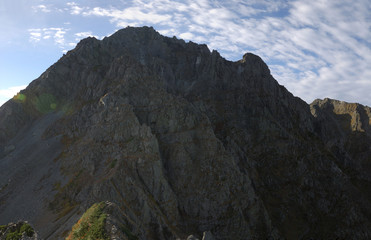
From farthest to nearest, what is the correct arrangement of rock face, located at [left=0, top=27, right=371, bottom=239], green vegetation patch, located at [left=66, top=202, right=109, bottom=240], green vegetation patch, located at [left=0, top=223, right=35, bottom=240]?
rock face, located at [left=0, top=27, right=371, bottom=239] → green vegetation patch, located at [left=0, top=223, right=35, bottom=240] → green vegetation patch, located at [left=66, top=202, right=109, bottom=240]

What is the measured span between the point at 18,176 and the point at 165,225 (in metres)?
49.9

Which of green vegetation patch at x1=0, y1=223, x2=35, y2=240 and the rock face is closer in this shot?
green vegetation patch at x1=0, y1=223, x2=35, y2=240

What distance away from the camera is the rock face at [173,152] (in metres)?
72.1

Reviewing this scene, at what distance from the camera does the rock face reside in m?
72.1

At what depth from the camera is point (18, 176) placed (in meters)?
85.2

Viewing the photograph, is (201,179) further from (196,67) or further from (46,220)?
(196,67)

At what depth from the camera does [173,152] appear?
281 ft

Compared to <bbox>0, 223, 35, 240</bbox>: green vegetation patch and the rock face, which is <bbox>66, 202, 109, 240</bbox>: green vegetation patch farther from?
the rock face

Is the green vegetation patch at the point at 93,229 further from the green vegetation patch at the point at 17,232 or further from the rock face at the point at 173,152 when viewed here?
the rock face at the point at 173,152

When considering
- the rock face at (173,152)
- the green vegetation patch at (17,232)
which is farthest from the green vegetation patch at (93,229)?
the rock face at (173,152)

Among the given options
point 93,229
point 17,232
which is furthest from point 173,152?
point 17,232

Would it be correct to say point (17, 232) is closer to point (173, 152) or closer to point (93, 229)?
point (93, 229)

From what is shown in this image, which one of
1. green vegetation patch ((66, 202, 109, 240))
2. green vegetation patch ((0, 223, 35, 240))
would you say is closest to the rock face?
green vegetation patch ((66, 202, 109, 240))

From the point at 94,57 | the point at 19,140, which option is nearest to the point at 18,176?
the point at 19,140
